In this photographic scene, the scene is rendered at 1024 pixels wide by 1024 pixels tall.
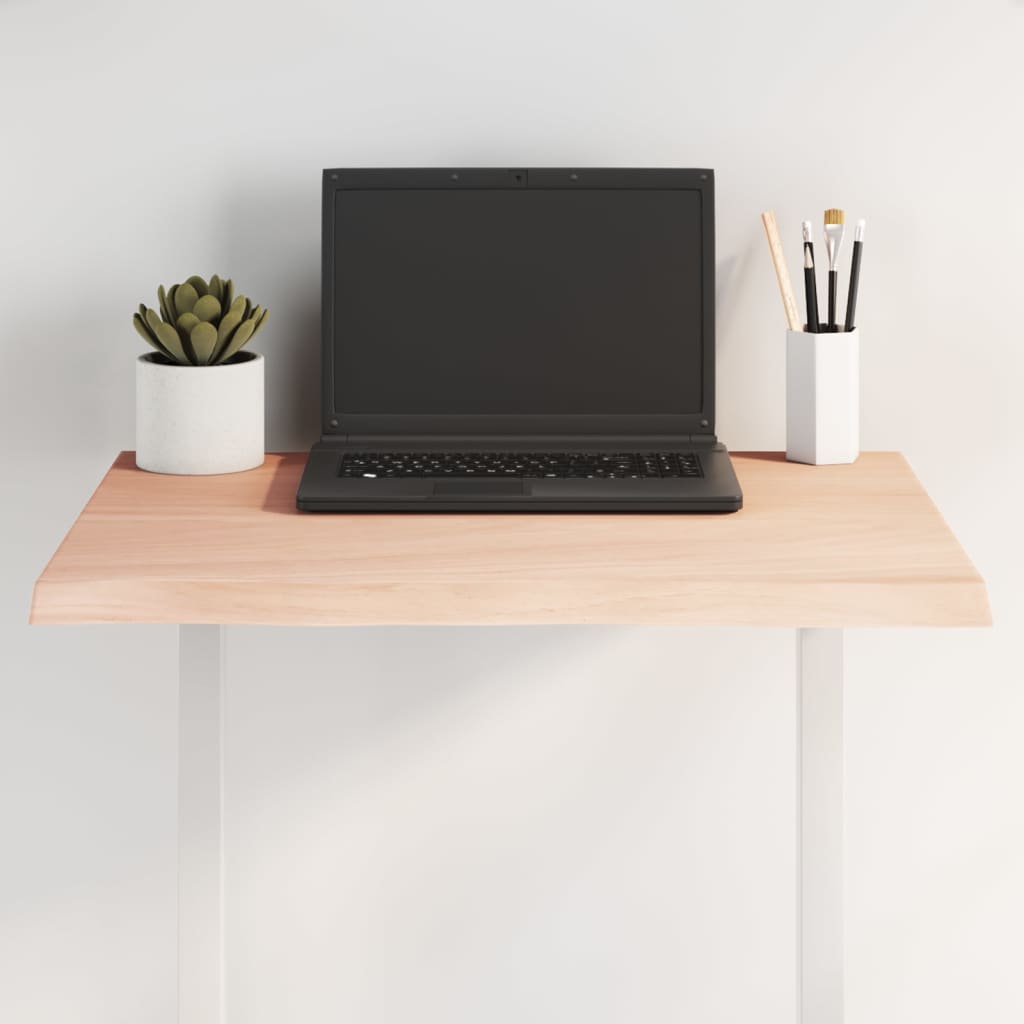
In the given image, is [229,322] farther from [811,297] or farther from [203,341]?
[811,297]

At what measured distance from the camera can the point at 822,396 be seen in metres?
1.23

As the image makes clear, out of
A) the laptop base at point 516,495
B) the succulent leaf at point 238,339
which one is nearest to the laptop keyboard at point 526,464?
the laptop base at point 516,495

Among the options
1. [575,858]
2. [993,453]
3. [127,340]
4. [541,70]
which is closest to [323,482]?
[127,340]

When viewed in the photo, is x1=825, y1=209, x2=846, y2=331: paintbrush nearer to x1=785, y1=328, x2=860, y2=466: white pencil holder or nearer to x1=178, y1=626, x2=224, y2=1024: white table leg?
x1=785, y1=328, x2=860, y2=466: white pencil holder

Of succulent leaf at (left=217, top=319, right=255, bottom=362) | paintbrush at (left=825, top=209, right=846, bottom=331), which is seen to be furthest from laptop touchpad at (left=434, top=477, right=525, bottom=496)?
paintbrush at (left=825, top=209, right=846, bottom=331)

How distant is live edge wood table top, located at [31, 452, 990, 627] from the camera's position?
0.94m

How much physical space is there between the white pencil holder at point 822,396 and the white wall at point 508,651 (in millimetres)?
122

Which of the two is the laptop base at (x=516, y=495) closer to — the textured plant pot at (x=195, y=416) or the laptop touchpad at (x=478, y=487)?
the laptop touchpad at (x=478, y=487)

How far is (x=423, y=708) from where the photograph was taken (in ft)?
4.80

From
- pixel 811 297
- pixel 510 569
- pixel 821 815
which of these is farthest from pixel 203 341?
pixel 821 815

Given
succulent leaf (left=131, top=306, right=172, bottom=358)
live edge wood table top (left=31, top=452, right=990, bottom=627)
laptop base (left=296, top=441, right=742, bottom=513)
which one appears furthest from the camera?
succulent leaf (left=131, top=306, right=172, bottom=358)

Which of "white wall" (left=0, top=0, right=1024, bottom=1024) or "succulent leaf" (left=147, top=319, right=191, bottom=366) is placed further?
"white wall" (left=0, top=0, right=1024, bottom=1024)

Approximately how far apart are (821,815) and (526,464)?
0.41 m

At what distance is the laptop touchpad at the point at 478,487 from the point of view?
3.64ft
